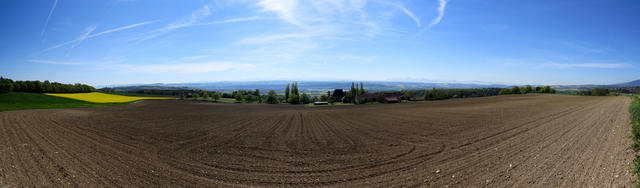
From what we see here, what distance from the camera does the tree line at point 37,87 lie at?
3322 cm

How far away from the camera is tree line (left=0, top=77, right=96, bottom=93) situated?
33219 millimetres

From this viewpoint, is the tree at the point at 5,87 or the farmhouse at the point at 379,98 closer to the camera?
the tree at the point at 5,87

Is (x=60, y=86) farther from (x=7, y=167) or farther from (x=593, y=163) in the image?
(x=593, y=163)

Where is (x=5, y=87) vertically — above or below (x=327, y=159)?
above

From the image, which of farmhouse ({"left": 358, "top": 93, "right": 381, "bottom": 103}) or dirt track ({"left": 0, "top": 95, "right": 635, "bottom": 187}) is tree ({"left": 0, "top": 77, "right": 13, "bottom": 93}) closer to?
dirt track ({"left": 0, "top": 95, "right": 635, "bottom": 187})

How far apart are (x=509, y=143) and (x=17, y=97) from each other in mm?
54304

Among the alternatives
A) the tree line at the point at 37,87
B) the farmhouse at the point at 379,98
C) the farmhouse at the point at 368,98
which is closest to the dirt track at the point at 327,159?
the tree line at the point at 37,87

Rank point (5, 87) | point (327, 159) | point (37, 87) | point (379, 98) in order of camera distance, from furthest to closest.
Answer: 1. point (379, 98)
2. point (37, 87)
3. point (5, 87)
4. point (327, 159)

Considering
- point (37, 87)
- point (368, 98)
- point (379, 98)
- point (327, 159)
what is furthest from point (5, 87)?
point (379, 98)

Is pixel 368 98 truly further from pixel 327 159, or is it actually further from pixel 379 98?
pixel 327 159

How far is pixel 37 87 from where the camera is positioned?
4109cm

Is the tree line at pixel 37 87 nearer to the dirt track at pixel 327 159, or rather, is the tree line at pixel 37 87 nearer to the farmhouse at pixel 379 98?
the dirt track at pixel 327 159

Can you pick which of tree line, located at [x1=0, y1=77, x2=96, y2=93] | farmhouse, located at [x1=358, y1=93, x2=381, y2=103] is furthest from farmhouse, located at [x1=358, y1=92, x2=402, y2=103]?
tree line, located at [x1=0, y1=77, x2=96, y2=93]

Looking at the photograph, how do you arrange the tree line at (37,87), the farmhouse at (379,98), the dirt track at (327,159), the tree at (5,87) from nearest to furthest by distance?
the dirt track at (327,159) < the tree at (5,87) < the tree line at (37,87) < the farmhouse at (379,98)
